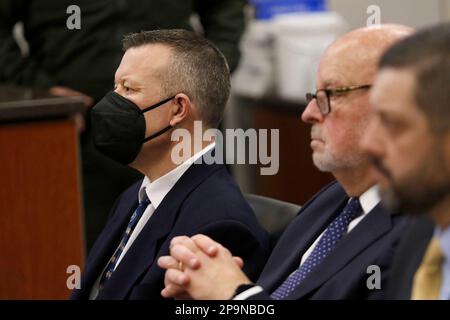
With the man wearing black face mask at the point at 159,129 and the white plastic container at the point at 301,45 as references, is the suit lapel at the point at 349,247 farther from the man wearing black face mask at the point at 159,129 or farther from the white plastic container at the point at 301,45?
the white plastic container at the point at 301,45

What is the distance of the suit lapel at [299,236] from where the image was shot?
1898 millimetres

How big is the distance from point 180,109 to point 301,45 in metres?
2.45

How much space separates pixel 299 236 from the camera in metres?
1.96

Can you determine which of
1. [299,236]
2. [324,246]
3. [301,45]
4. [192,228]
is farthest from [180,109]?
[301,45]

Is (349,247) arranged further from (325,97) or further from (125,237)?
(125,237)

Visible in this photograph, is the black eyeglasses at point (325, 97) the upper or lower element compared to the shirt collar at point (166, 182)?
upper

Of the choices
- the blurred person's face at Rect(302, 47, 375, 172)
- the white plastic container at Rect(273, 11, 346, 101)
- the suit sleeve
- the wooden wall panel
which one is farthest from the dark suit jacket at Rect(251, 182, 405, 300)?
the white plastic container at Rect(273, 11, 346, 101)

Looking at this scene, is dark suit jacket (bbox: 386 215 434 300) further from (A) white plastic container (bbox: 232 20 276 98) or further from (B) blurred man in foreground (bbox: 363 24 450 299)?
(A) white plastic container (bbox: 232 20 276 98)

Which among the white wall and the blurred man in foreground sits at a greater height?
the white wall

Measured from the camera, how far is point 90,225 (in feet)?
11.0

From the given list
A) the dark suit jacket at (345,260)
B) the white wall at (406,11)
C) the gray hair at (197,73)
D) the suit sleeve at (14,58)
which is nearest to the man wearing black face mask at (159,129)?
the gray hair at (197,73)

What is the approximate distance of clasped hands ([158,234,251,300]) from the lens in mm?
1702

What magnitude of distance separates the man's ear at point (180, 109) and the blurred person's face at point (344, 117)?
0.44m
